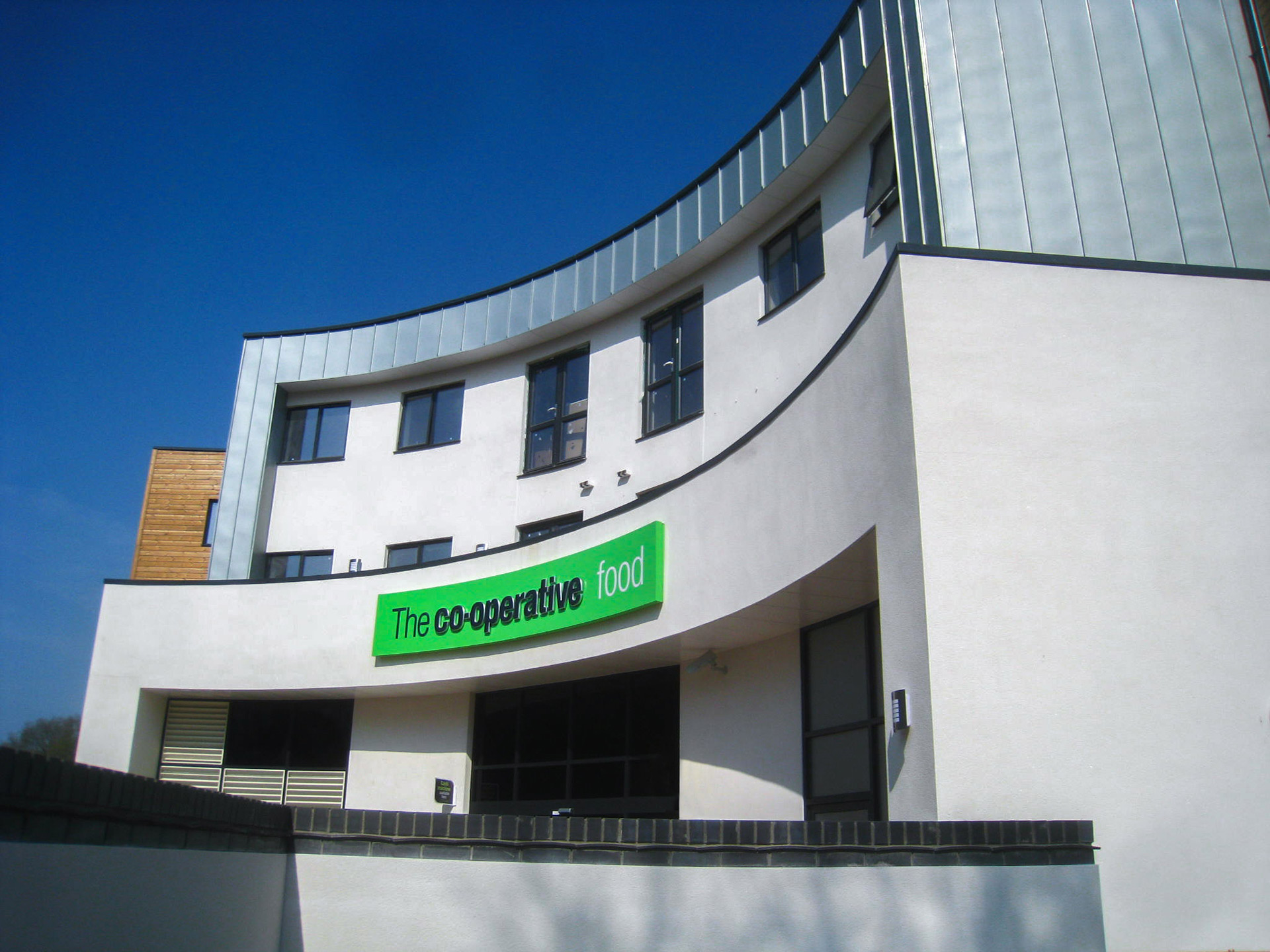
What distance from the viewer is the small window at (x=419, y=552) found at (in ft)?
59.5

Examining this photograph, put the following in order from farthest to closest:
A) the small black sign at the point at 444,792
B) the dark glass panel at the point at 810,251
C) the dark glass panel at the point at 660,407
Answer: the small black sign at the point at 444,792, the dark glass panel at the point at 660,407, the dark glass panel at the point at 810,251

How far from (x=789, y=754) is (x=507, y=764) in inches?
234

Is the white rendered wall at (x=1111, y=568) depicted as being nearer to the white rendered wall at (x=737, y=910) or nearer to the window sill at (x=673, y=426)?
the white rendered wall at (x=737, y=910)

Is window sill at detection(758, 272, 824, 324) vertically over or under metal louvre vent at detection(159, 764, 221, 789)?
over

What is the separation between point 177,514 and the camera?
22.0m

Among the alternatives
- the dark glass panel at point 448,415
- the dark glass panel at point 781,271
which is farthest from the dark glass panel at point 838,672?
the dark glass panel at point 448,415

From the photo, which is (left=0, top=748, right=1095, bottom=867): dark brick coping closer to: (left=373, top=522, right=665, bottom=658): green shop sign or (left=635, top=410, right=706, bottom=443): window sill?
(left=373, top=522, right=665, bottom=658): green shop sign

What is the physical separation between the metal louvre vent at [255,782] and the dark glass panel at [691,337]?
9543mm

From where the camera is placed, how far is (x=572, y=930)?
6.03 metres

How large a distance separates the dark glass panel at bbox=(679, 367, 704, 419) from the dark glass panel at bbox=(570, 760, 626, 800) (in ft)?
16.2

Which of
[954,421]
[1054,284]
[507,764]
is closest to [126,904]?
[954,421]

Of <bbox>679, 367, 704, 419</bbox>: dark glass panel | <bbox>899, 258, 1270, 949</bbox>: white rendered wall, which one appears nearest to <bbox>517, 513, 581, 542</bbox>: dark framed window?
<bbox>679, 367, 704, 419</bbox>: dark glass panel

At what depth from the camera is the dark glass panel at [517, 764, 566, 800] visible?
48.8 ft

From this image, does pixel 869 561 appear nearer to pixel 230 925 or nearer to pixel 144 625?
pixel 230 925
